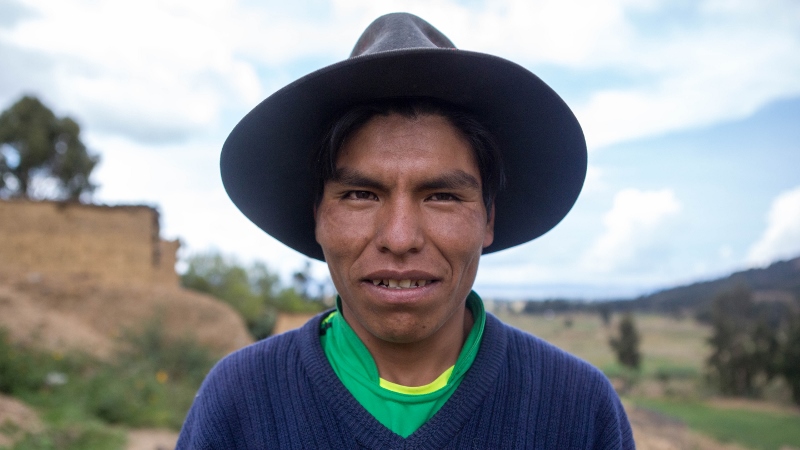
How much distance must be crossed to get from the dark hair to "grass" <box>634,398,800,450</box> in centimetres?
708

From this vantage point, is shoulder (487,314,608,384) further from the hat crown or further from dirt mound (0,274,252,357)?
dirt mound (0,274,252,357)

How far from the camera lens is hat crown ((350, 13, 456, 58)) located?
1570mm

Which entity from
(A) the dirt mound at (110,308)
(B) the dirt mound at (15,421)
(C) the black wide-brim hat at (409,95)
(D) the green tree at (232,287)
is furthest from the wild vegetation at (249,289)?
(C) the black wide-brim hat at (409,95)

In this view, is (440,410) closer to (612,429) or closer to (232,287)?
(612,429)

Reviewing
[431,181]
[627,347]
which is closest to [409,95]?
[431,181]

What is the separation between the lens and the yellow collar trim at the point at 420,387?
1621 mm

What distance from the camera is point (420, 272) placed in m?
1.46

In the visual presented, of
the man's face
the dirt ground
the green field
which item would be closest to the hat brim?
the man's face

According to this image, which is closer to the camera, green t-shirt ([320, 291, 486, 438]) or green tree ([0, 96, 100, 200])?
green t-shirt ([320, 291, 486, 438])

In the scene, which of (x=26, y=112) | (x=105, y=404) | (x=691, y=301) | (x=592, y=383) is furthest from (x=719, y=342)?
(x=26, y=112)

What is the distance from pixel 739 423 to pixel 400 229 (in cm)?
831

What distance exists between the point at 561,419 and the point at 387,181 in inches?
30.8

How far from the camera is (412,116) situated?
1568 mm

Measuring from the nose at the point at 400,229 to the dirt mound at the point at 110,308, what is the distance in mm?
13748
